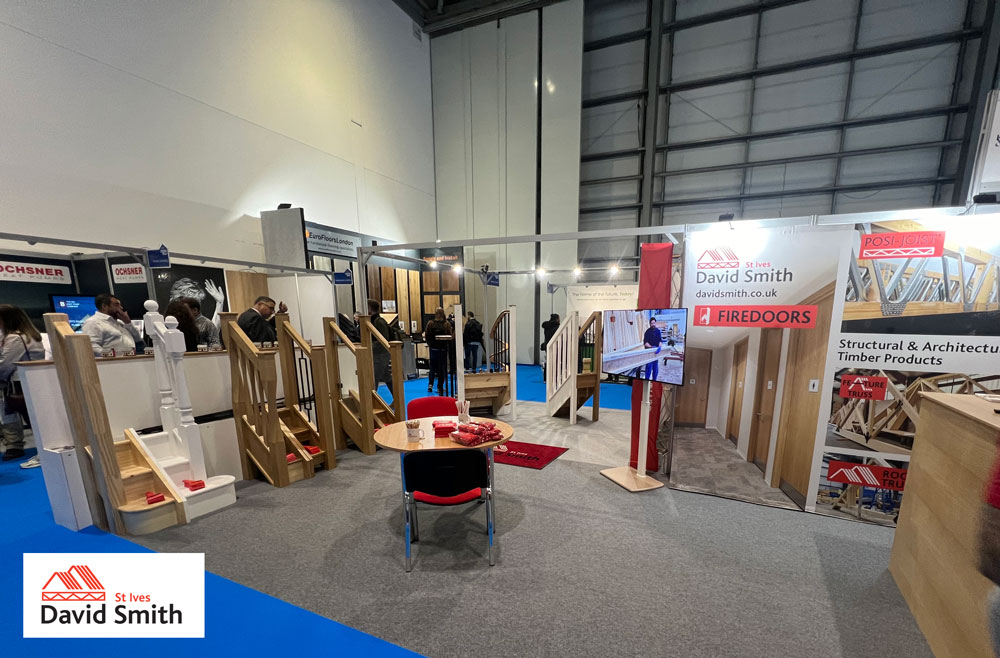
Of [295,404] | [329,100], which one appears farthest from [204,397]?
[329,100]

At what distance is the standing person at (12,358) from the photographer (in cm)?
348

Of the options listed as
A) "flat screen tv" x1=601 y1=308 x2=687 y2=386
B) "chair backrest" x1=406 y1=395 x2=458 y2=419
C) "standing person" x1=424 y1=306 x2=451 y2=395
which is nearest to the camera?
"flat screen tv" x1=601 y1=308 x2=687 y2=386

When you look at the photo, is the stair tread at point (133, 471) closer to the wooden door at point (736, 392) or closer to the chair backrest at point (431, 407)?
the chair backrest at point (431, 407)

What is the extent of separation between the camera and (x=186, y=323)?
12.6ft

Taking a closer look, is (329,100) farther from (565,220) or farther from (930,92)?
(930,92)

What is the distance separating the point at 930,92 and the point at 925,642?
1084 centimetres

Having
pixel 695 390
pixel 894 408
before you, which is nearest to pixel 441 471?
pixel 894 408

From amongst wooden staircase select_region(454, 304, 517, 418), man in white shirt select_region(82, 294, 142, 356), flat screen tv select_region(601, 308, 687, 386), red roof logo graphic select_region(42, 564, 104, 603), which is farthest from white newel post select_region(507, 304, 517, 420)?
red roof logo graphic select_region(42, 564, 104, 603)

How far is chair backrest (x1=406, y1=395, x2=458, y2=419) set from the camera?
3.41 m

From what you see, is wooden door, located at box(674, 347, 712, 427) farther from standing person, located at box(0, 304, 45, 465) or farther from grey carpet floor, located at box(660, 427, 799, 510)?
standing person, located at box(0, 304, 45, 465)

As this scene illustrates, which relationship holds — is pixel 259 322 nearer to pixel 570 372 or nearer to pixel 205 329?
pixel 205 329

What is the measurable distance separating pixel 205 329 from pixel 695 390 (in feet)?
21.8

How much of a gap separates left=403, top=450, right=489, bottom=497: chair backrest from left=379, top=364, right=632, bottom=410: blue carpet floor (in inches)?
164

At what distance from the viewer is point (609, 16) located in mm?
9031
